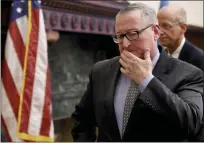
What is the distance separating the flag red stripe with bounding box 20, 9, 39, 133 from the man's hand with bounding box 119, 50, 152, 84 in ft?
6.79

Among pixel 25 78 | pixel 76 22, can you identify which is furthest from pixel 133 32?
pixel 76 22

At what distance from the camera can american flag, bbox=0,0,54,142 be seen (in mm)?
3336

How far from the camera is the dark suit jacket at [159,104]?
1.38 meters

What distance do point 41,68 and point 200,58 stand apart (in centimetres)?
171

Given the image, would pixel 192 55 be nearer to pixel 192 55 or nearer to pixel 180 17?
pixel 192 55

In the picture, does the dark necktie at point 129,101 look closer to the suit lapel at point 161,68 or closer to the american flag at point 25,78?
the suit lapel at point 161,68

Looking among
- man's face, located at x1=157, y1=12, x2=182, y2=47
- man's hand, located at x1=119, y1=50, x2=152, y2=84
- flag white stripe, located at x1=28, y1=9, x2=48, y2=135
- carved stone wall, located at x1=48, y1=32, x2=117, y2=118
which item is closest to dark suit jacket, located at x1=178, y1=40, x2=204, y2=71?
man's face, located at x1=157, y1=12, x2=182, y2=47

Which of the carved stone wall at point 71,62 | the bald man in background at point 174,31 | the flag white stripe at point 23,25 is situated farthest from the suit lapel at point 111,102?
the carved stone wall at point 71,62

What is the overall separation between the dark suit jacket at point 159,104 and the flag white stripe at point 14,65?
1.75 m

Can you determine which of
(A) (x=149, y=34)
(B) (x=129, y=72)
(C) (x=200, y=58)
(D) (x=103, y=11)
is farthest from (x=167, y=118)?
(D) (x=103, y=11)

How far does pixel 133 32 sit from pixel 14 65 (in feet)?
7.07

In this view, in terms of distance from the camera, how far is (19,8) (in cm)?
343

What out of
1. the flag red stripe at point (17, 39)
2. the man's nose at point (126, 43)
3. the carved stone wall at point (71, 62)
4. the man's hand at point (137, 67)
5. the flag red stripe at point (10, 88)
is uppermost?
the man's nose at point (126, 43)

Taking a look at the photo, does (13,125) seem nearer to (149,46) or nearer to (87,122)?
(87,122)
